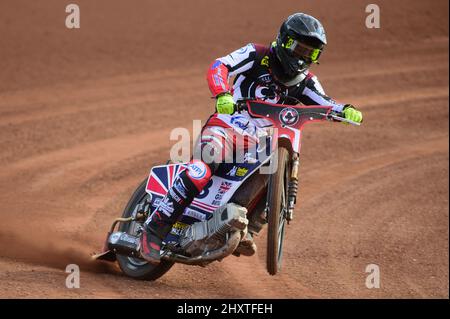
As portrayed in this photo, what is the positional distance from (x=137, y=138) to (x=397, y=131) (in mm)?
5211

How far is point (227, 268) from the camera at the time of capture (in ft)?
29.9

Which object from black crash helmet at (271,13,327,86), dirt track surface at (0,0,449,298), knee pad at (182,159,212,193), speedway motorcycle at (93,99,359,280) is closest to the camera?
speedway motorcycle at (93,99,359,280)

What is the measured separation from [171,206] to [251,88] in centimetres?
138

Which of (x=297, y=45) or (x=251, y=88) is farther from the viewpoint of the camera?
(x=251, y=88)

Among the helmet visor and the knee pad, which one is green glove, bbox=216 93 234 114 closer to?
the knee pad

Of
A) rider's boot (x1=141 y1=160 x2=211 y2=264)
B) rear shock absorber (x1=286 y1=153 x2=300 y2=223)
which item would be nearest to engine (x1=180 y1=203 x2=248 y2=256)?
rider's boot (x1=141 y1=160 x2=211 y2=264)

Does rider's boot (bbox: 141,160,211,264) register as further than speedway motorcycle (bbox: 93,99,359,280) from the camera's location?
Yes

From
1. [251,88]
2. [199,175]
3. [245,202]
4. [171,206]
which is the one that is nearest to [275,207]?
[245,202]

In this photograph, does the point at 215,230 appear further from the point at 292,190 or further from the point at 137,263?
the point at 137,263

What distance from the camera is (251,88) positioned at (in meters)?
7.73

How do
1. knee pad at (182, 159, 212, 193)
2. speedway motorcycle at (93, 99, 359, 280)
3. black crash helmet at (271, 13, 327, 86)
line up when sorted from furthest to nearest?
knee pad at (182, 159, 212, 193) → black crash helmet at (271, 13, 327, 86) → speedway motorcycle at (93, 99, 359, 280)

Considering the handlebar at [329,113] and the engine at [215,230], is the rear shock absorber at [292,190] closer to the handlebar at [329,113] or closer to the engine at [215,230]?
the engine at [215,230]

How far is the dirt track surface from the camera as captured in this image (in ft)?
29.2

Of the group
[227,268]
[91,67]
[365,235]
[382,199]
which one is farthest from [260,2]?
[227,268]
